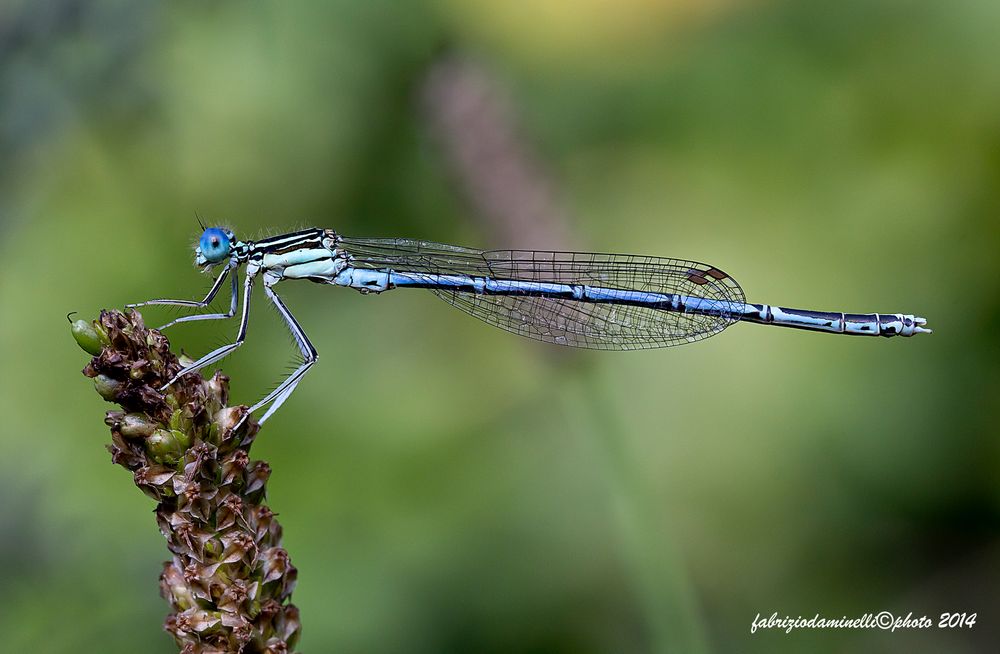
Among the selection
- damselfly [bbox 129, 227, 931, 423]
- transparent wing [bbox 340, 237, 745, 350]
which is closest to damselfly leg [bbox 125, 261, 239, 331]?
damselfly [bbox 129, 227, 931, 423]

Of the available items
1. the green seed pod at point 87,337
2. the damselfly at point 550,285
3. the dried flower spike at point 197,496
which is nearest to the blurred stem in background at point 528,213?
the damselfly at point 550,285

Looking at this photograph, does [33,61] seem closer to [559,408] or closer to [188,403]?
[188,403]

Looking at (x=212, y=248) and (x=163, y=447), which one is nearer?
(x=163, y=447)

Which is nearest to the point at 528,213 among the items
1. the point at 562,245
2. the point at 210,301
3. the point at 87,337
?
the point at 562,245

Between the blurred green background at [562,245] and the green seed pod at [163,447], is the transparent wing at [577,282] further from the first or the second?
the green seed pod at [163,447]

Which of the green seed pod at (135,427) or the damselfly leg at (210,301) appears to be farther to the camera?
the damselfly leg at (210,301)

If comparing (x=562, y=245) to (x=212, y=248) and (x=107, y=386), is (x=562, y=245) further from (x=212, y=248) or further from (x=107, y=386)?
(x=107, y=386)

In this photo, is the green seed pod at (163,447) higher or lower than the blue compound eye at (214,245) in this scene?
lower
